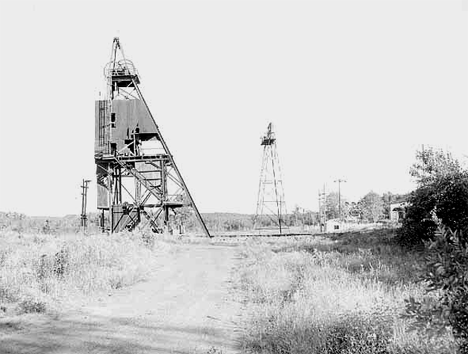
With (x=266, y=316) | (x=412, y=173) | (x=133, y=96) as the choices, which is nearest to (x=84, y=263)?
(x=266, y=316)

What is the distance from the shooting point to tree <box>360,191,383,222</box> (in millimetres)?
104200

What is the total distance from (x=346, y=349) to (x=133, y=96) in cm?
3112

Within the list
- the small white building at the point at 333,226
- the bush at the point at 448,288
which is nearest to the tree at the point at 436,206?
the bush at the point at 448,288

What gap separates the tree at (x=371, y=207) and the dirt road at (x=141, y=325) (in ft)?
305

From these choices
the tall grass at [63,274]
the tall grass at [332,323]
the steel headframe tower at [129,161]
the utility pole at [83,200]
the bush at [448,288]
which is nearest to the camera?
the bush at [448,288]

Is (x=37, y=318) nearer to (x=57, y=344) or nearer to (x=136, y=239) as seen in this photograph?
(x=57, y=344)

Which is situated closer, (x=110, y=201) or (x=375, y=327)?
(x=375, y=327)

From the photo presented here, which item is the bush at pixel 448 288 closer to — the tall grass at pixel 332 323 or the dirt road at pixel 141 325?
the tall grass at pixel 332 323

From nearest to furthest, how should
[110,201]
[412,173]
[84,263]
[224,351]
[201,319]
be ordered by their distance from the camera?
[224,351], [201,319], [84,263], [110,201], [412,173]

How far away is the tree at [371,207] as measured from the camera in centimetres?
10420

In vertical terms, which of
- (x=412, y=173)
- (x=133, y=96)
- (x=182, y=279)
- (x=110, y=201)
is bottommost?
(x=182, y=279)

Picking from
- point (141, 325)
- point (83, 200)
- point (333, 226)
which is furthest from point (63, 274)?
point (333, 226)

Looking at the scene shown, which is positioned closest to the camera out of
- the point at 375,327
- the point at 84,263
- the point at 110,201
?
the point at 375,327

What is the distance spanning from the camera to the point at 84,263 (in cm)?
1341
